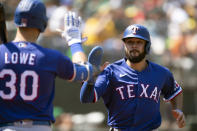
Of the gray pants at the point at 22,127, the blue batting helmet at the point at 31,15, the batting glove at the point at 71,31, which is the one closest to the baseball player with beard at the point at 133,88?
the batting glove at the point at 71,31

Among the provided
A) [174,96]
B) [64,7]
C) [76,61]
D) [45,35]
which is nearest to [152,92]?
[174,96]

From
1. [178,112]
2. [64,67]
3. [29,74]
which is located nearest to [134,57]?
[178,112]

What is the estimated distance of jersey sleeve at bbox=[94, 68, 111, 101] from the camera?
5.43 m

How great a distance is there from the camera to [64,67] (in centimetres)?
410

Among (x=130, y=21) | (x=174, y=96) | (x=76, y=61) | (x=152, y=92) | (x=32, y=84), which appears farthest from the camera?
(x=130, y=21)

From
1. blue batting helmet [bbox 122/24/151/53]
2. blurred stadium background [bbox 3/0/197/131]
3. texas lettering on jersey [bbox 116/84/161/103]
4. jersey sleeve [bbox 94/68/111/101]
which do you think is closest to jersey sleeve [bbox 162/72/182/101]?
texas lettering on jersey [bbox 116/84/161/103]

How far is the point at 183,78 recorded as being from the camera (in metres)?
11.1

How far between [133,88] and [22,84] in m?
1.99

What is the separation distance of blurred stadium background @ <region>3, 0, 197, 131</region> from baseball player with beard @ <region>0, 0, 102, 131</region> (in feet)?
21.0

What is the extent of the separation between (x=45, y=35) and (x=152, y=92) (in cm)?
609

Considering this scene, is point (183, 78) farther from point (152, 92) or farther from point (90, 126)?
point (152, 92)

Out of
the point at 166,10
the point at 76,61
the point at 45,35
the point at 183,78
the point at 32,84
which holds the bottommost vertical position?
the point at 32,84

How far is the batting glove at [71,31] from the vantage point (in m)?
4.59

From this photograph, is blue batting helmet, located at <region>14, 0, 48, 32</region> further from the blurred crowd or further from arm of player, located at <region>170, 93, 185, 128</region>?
the blurred crowd
